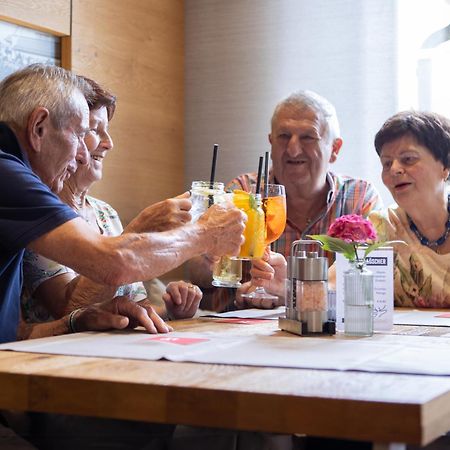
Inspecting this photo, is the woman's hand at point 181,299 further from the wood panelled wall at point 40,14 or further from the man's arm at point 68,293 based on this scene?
the wood panelled wall at point 40,14

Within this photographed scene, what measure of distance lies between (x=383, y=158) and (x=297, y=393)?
1.84 metres

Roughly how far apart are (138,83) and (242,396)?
9.69 ft

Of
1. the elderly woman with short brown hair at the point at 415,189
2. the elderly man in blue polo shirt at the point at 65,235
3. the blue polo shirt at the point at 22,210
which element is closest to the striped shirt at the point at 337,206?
the elderly woman with short brown hair at the point at 415,189

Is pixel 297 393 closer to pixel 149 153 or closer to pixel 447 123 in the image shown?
pixel 447 123

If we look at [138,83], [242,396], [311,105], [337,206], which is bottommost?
[242,396]

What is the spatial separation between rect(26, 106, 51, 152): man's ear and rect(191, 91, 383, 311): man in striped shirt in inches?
55.9

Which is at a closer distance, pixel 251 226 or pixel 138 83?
pixel 251 226

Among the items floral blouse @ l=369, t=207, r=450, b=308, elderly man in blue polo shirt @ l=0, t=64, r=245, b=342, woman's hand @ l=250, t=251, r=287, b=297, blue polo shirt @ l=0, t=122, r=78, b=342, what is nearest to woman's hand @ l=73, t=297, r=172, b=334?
elderly man in blue polo shirt @ l=0, t=64, r=245, b=342

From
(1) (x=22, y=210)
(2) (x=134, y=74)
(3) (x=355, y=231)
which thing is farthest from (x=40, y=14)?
(3) (x=355, y=231)

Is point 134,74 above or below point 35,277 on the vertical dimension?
above

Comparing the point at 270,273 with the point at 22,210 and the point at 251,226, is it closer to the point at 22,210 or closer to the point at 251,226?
the point at 251,226

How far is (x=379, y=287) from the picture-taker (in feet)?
6.06

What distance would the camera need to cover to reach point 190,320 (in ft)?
→ 6.61

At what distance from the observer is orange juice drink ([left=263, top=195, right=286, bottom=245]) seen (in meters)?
2.14
